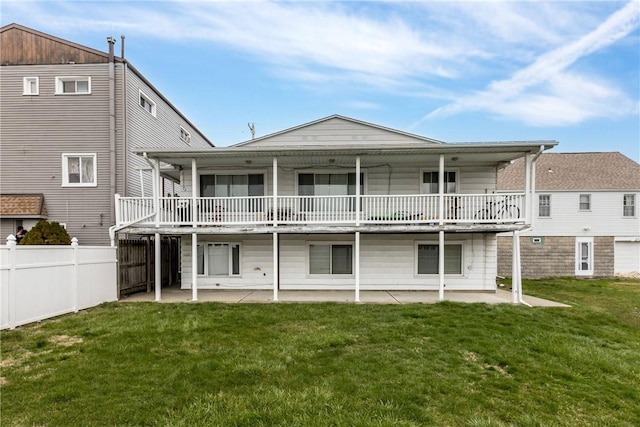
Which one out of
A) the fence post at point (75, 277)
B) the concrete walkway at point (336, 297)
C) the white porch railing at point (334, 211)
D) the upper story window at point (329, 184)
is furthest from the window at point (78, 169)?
the upper story window at point (329, 184)

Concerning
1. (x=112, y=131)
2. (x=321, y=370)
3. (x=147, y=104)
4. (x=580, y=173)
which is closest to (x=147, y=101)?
(x=147, y=104)

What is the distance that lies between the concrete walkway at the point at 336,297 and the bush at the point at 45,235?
3.20 meters

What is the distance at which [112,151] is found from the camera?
1311 cm

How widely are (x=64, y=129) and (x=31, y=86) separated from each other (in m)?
2.25

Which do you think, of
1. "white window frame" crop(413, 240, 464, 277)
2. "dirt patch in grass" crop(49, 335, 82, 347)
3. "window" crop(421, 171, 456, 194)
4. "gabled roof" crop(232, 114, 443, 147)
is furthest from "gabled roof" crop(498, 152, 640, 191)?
"dirt patch in grass" crop(49, 335, 82, 347)

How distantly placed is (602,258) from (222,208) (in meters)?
19.9

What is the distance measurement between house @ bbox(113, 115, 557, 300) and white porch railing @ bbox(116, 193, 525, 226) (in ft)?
0.12

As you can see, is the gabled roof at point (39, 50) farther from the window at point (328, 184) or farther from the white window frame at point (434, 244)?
the white window frame at point (434, 244)

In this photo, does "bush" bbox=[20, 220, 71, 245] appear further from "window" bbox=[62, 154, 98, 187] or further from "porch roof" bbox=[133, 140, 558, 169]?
"porch roof" bbox=[133, 140, 558, 169]

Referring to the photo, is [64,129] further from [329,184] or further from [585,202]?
[585,202]

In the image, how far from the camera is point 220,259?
12.3 metres

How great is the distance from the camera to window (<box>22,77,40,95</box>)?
13.3 metres

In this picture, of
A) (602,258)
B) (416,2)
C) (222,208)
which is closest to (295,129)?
(222,208)

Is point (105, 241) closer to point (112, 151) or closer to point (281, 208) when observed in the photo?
point (112, 151)
